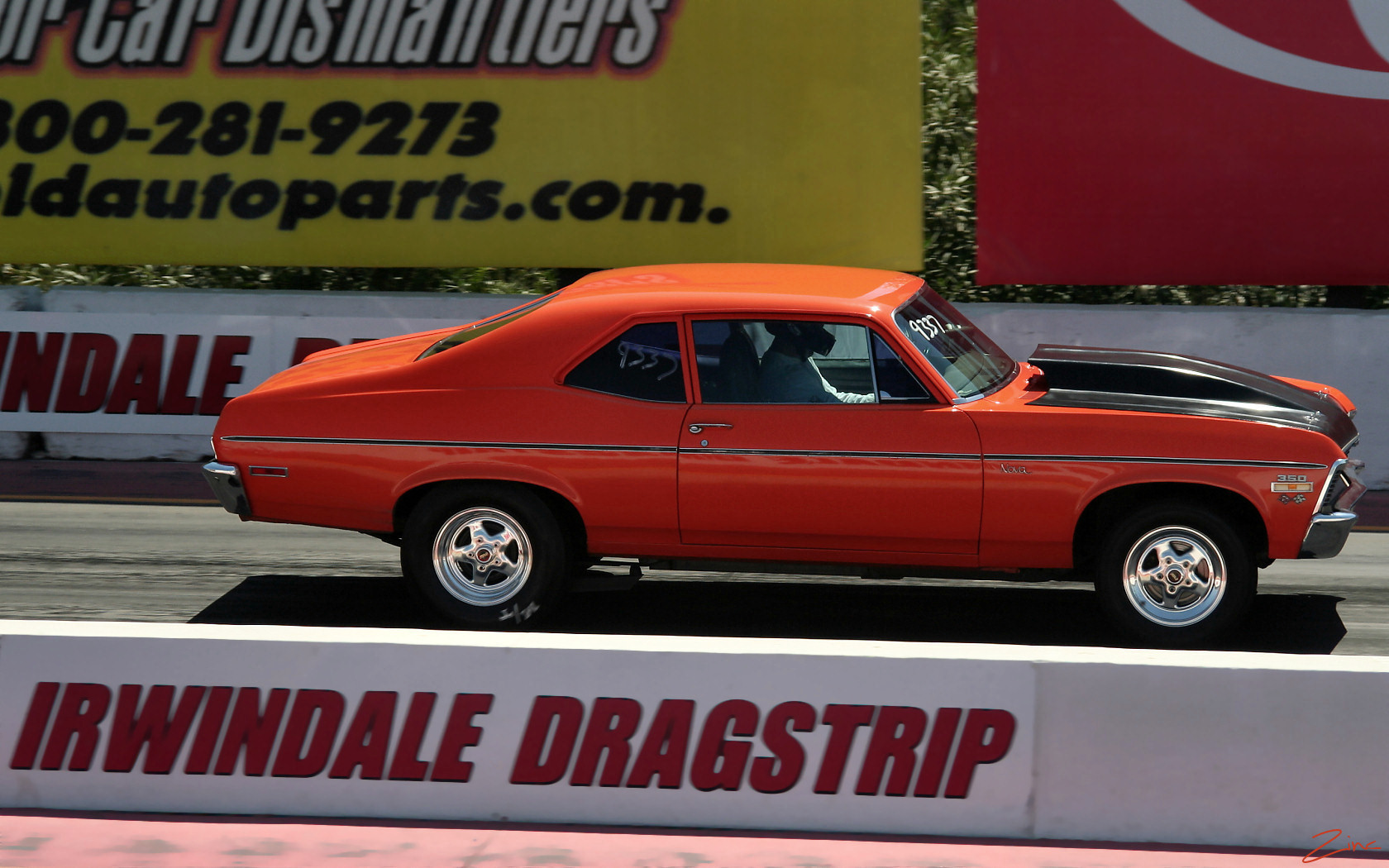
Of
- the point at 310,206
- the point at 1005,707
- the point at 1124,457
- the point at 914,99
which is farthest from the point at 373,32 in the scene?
the point at 1005,707

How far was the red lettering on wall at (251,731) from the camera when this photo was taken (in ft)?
14.5

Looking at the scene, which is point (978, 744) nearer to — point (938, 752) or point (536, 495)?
point (938, 752)

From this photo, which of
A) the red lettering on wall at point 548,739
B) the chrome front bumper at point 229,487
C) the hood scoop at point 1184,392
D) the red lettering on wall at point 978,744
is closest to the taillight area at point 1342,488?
the hood scoop at point 1184,392

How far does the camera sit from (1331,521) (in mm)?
5742

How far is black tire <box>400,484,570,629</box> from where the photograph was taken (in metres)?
6.04

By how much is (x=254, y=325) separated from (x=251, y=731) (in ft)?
21.3

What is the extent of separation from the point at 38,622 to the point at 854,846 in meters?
2.76

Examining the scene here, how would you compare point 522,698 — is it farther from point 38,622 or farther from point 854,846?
point 38,622

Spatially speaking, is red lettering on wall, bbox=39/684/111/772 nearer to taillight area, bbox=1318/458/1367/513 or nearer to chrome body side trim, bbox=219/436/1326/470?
chrome body side trim, bbox=219/436/1326/470

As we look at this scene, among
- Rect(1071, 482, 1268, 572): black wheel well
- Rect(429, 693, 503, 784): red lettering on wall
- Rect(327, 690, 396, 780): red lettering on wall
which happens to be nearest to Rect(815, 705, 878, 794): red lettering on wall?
Rect(429, 693, 503, 784): red lettering on wall

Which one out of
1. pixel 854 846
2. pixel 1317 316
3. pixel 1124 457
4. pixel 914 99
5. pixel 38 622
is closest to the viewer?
pixel 854 846

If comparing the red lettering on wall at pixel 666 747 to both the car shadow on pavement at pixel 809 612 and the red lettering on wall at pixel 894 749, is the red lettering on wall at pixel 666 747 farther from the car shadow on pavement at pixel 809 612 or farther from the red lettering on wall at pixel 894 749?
the car shadow on pavement at pixel 809 612

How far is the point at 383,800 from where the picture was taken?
4.45 meters

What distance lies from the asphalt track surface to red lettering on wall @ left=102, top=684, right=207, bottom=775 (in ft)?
6.03
